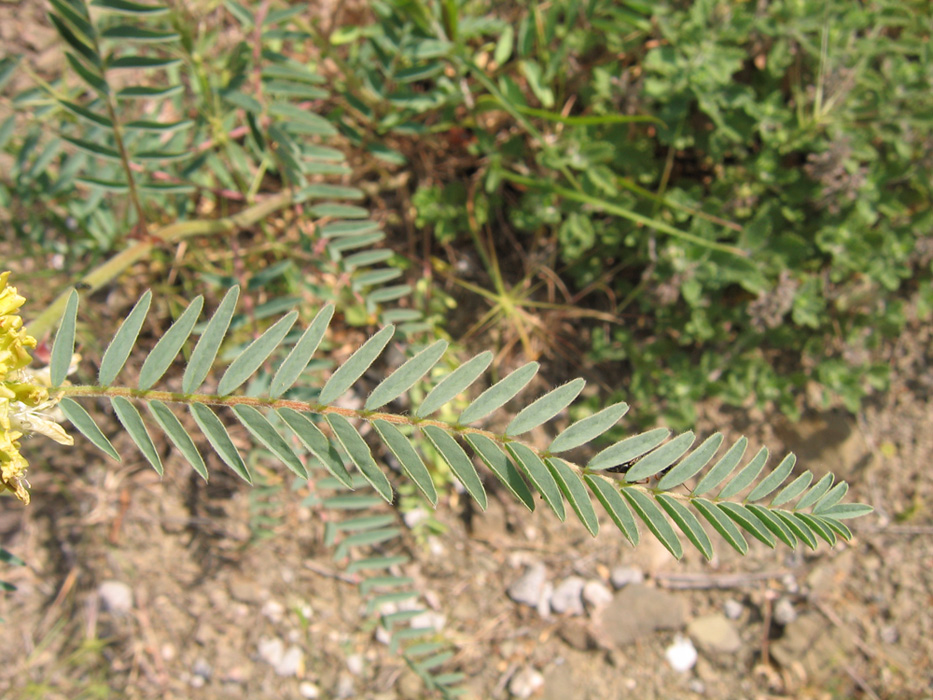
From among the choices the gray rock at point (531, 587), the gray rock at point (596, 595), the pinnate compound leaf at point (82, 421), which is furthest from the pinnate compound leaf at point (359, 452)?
the gray rock at point (596, 595)

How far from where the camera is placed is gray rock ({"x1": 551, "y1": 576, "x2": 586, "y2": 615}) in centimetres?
343

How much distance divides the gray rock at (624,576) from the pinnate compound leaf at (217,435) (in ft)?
8.11

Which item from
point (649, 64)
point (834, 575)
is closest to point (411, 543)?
point (834, 575)

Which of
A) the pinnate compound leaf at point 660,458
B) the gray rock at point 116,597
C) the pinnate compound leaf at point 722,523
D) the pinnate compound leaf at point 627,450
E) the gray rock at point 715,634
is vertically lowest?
the gray rock at point 715,634

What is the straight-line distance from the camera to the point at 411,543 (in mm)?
3398

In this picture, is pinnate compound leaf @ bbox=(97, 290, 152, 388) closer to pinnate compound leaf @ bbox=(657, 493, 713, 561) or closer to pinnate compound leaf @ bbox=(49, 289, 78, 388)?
pinnate compound leaf @ bbox=(49, 289, 78, 388)

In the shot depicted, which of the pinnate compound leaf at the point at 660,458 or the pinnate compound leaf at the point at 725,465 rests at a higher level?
the pinnate compound leaf at the point at 660,458

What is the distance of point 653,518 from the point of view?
1479 mm

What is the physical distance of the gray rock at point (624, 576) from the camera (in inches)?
135

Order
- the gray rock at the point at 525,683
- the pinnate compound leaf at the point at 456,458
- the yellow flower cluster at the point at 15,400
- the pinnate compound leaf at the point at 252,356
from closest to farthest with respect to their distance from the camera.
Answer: the yellow flower cluster at the point at 15,400 → the pinnate compound leaf at the point at 456,458 → the pinnate compound leaf at the point at 252,356 → the gray rock at the point at 525,683

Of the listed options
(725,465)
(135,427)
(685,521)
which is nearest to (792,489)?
(725,465)

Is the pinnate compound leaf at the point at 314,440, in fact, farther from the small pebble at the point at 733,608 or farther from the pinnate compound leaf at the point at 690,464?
the small pebble at the point at 733,608

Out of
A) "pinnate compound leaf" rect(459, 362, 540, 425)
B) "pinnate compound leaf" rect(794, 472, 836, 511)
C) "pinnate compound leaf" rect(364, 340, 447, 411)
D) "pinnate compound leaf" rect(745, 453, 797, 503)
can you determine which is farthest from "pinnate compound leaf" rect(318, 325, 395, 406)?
"pinnate compound leaf" rect(794, 472, 836, 511)

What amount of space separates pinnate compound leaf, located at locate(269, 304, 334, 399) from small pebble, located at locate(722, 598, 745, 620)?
2865mm
